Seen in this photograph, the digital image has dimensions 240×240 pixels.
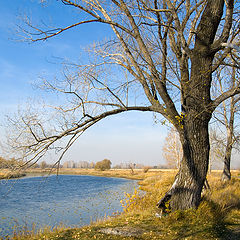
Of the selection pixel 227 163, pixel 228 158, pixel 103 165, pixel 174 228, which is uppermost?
pixel 228 158

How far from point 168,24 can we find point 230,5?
159 cm

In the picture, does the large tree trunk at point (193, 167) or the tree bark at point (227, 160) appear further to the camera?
the tree bark at point (227, 160)

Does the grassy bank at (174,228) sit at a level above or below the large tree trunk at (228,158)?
below

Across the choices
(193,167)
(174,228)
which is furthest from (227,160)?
(174,228)

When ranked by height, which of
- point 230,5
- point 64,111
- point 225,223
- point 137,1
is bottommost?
point 225,223

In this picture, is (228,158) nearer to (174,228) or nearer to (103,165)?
(174,228)

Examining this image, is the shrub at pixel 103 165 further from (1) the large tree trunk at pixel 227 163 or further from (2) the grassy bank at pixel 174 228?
(2) the grassy bank at pixel 174 228

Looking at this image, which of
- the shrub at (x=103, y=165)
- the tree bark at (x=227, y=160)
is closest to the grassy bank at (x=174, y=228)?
the tree bark at (x=227, y=160)

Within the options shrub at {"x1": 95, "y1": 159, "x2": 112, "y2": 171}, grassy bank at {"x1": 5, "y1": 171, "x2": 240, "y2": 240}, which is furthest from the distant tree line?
shrub at {"x1": 95, "y1": 159, "x2": 112, "y2": 171}

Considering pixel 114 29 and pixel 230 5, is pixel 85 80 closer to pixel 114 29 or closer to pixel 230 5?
pixel 114 29

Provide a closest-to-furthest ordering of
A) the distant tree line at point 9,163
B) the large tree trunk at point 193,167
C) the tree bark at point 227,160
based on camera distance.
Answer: the distant tree line at point 9,163 → the large tree trunk at point 193,167 → the tree bark at point 227,160

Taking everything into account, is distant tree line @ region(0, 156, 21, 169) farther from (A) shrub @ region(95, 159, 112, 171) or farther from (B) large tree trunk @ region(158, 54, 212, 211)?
(A) shrub @ region(95, 159, 112, 171)

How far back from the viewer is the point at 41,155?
18.6ft

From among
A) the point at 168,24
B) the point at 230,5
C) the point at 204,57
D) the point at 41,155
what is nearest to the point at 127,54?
the point at 168,24
